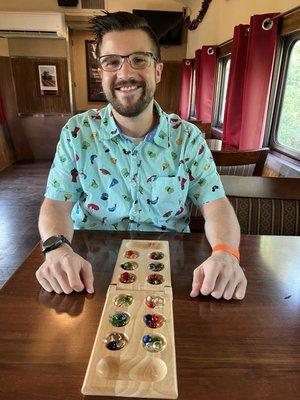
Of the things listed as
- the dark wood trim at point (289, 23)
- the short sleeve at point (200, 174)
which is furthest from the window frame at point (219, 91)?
the short sleeve at point (200, 174)

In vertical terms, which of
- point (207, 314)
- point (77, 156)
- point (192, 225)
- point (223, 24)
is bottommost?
point (192, 225)

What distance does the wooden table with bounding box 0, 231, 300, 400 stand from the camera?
53 cm

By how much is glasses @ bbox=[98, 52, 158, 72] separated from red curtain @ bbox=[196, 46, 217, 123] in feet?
10.9

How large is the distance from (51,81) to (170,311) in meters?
6.15

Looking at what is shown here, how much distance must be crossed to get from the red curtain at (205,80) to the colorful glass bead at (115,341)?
4.13 meters

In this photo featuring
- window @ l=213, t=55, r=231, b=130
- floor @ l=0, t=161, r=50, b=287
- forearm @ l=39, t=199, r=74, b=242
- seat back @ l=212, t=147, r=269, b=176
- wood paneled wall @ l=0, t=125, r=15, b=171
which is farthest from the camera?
wood paneled wall @ l=0, t=125, r=15, b=171

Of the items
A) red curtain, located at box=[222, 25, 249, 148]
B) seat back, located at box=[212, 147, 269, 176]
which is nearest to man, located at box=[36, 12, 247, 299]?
seat back, located at box=[212, 147, 269, 176]

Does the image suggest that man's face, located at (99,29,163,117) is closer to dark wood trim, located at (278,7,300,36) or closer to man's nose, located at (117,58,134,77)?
A: man's nose, located at (117,58,134,77)

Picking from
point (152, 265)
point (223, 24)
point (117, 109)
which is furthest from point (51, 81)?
point (152, 265)

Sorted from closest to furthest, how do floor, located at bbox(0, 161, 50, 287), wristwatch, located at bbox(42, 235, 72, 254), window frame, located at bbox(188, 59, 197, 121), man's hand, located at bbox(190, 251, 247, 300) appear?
man's hand, located at bbox(190, 251, 247, 300) → wristwatch, located at bbox(42, 235, 72, 254) → floor, located at bbox(0, 161, 50, 287) → window frame, located at bbox(188, 59, 197, 121)

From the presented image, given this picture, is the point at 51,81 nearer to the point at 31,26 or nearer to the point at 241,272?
the point at 31,26

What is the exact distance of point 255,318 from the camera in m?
0.69

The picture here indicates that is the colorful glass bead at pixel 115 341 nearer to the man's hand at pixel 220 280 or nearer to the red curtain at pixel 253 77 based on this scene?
the man's hand at pixel 220 280

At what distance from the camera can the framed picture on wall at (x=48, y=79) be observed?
5875 mm
